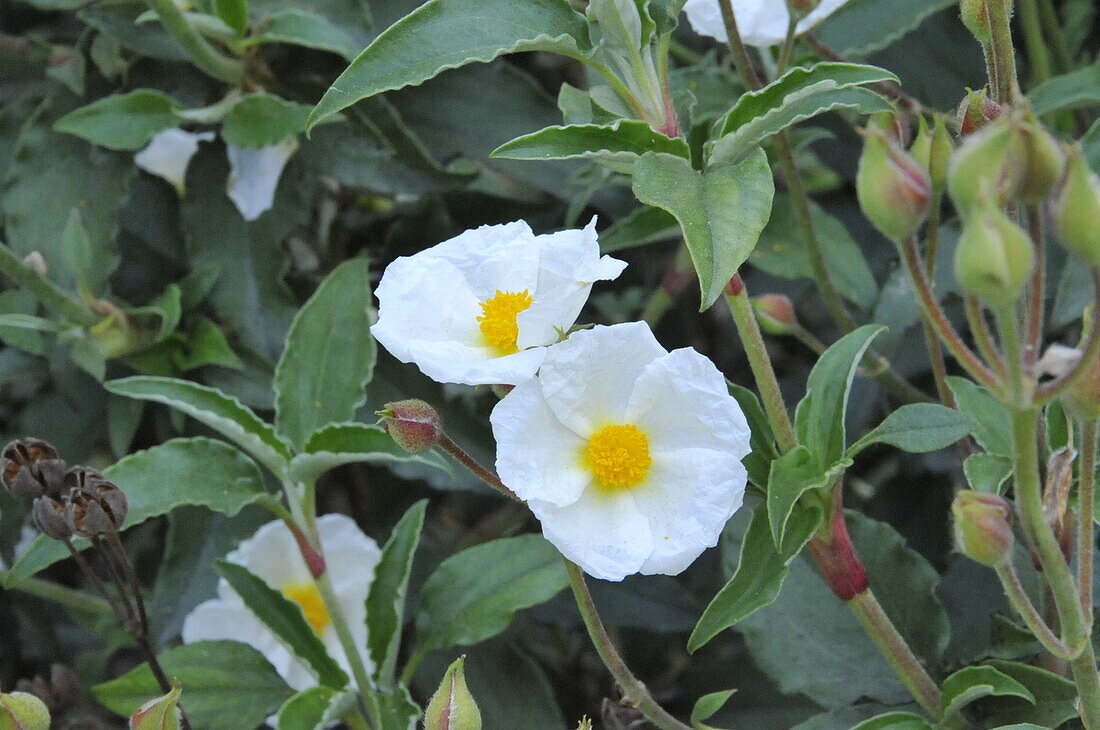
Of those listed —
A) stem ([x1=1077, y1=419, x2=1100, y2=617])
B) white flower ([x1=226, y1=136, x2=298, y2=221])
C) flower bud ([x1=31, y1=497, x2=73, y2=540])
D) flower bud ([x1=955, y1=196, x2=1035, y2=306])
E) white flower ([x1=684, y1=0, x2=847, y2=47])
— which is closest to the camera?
flower bud ([x1=955, y1=196, x2=1035, y2=306])

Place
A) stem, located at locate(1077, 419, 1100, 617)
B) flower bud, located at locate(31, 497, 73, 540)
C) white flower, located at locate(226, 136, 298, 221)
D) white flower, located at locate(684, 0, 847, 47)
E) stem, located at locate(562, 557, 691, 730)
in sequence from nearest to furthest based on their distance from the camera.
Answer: stem, located at locate(1077, 419, 1100, 617) < stem, located at locate(562, 557, 691, 730) < flower bud, located at locate(31, 497, 73, 540) < white flower, located at locate(684, 0, 847, 47) < white flower, located at locate(226, 136, 298, 221)

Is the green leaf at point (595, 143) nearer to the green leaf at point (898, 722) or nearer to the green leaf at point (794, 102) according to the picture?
the green leaf at point (794, 102)

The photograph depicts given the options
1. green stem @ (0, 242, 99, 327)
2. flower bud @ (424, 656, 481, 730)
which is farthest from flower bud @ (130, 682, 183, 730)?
green stem @ (0, 242, 99, 327)

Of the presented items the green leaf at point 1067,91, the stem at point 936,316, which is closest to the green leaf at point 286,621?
the stem at point 936,316

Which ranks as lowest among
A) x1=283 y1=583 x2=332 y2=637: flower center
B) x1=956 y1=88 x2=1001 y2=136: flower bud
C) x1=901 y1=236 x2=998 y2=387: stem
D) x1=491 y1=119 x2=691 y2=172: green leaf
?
x1=283 y1=583 x2=332 y2=637: flower center

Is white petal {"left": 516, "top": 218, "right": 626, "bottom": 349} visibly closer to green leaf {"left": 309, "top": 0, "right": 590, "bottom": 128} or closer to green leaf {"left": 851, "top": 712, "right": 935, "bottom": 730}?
green leaf {"left": 309, "top": 0, "right": 590, "bottom": 128}

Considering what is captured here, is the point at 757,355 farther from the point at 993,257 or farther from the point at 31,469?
the point at 31,469

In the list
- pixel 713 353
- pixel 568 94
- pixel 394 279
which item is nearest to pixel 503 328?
pixel 394 279
